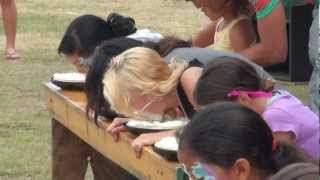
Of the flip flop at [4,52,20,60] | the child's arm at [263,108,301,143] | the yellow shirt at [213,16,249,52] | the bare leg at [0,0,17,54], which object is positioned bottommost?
the flip flop at [4,52,20,60]

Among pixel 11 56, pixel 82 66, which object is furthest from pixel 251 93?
pixel 11 56

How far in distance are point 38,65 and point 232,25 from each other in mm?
5306

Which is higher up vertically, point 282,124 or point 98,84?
point 282,124

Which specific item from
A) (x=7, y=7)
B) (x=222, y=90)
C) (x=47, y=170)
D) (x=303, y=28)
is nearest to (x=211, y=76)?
(x=222, y=90)

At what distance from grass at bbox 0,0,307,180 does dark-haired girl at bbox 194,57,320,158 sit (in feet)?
8.53

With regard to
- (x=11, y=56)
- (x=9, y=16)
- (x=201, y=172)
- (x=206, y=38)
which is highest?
(x=201, y=172)

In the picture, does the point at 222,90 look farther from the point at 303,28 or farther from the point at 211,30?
the point at 303,28

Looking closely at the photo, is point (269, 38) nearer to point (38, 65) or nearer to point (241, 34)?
point (241, 34)

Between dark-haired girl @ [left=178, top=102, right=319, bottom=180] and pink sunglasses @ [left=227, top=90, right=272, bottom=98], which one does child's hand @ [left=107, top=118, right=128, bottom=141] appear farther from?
dark-haired girl @ [left=178, top=102, right=319, bottom=180]

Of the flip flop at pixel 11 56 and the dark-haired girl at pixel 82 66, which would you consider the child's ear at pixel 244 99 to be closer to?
the dark-haired girl at pixel 82 66

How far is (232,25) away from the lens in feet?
14.1

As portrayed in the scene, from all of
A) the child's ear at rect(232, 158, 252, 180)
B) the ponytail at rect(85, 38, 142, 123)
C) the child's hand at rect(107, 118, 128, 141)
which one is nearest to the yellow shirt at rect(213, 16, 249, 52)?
the ponytail at rect(85, 38, 142, 123)

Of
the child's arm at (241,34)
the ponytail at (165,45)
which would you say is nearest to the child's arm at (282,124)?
the ponytail at (165,45)

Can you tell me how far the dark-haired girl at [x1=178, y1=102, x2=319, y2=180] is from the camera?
2469 millimetres
